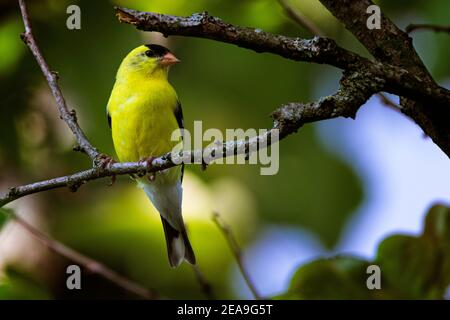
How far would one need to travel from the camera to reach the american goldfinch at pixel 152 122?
4523mm

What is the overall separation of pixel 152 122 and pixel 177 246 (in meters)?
1.12

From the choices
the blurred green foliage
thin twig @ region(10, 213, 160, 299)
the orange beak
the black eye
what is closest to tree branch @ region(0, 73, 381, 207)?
the blurred green foliage

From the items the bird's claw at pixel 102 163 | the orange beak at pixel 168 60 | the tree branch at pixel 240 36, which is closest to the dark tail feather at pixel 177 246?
the orange beak at pixel 168 60

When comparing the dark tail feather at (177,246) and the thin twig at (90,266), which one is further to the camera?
the dark tail feather at (177,246)

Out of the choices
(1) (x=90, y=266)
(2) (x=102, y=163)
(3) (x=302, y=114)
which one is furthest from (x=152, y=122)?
(3) (x=302, y=114)

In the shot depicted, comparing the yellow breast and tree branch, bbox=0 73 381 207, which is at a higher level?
the yellow breast

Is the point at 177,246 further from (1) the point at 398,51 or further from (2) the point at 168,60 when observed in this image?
(1) the point at 398,51

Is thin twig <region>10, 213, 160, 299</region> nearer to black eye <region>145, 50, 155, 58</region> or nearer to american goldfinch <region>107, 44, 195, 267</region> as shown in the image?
american goldfinch <region>107, 44, 195, 267</region>

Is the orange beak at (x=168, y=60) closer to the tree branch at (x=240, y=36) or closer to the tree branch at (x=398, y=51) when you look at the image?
the tree branch at (x=398, y=51)

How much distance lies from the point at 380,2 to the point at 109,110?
2.55 m

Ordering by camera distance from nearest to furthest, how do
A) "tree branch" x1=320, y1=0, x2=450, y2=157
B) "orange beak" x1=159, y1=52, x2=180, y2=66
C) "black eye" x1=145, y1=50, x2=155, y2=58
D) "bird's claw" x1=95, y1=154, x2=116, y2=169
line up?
1. "tree branch" x1=320, y1=0, x2=450, y2=157
2. "bird's claw" x1=95, y1=154, x2=116, y2=169
3. "orange beak" x1=159, y1=52, x2=180, y2=66
4. "black eye" x1=145, y1=50, x2=155, y2=58

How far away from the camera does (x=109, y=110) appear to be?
4.76 meters

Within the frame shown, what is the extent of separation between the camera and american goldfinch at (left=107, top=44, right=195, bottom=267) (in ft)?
14.8

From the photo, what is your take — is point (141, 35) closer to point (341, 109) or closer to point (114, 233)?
point (114, 233)
